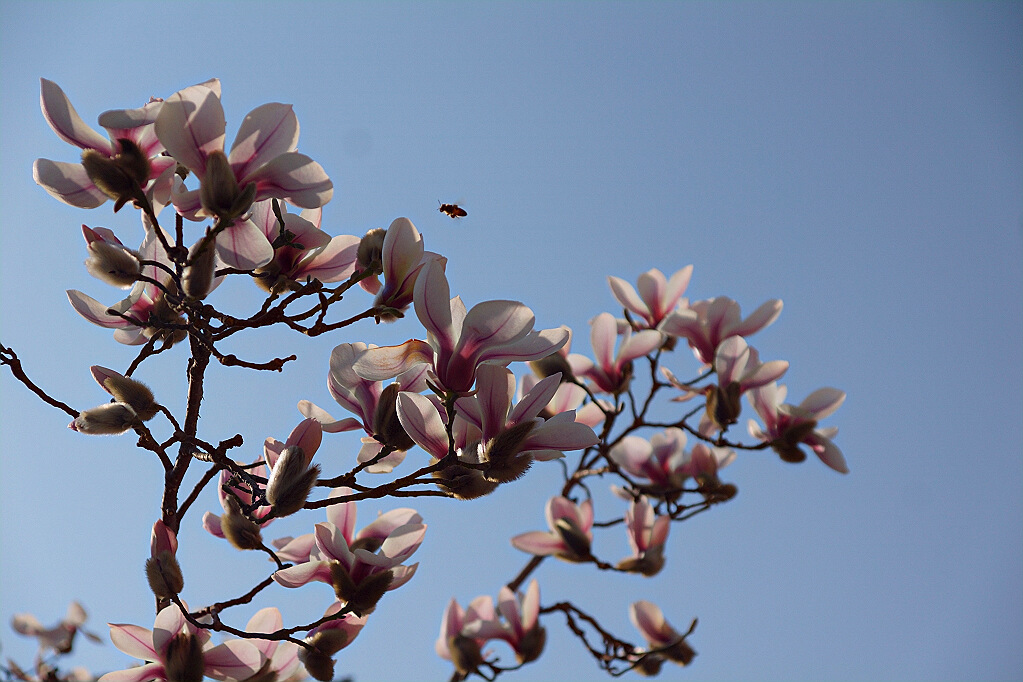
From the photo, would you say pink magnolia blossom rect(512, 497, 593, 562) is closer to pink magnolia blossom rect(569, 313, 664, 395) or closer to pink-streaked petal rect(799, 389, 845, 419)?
pink magnolia blossom rect(569, 313, 664, 395)

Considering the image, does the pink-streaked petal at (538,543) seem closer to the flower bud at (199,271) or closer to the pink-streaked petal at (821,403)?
the pink-streaked petal at (821,403)

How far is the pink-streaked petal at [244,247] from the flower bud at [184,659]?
1.40ft

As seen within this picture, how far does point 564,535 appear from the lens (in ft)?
4.76

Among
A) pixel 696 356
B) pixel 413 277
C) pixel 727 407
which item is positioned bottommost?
pixel 413 277

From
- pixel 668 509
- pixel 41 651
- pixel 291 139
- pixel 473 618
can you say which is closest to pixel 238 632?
pixel 291 139

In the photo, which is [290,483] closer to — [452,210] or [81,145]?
[81,145]

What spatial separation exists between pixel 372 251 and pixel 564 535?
82cm

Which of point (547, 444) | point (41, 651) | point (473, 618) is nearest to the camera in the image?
point (547, 444)

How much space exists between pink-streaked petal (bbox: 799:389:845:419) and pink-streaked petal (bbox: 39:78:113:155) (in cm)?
129

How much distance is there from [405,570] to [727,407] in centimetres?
74

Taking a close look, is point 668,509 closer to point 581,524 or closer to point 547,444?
point 581,524

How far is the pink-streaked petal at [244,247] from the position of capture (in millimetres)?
808

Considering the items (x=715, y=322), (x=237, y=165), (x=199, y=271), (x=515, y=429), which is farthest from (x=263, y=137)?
(x=715, y=322)

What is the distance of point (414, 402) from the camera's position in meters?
0.78
